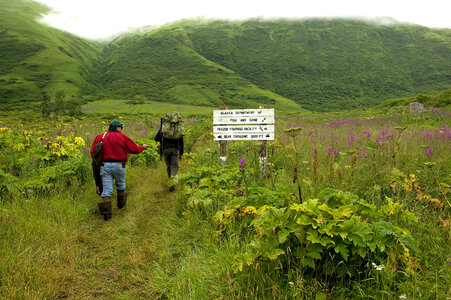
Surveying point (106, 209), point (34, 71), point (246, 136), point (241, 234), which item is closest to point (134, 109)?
point (246, 136)

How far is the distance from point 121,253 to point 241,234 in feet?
6.67

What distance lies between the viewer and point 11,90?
425 ft

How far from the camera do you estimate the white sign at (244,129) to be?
6.04m

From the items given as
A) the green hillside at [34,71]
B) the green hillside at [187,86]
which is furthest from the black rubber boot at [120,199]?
the green hillside at [34,71]

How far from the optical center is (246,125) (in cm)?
631

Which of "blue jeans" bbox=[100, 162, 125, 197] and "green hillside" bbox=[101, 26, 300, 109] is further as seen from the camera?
"green hillside" bbox=[101, 26, 300, 109]

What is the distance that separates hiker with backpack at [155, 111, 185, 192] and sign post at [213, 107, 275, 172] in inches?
50.9

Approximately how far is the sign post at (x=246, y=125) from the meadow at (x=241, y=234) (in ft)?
2.74

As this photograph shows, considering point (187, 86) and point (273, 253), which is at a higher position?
point (187, 86)

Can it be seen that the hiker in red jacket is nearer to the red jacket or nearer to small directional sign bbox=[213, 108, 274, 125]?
the red jacket

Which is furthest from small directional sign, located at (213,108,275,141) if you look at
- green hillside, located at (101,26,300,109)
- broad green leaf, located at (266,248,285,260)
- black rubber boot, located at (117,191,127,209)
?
green hillside, located at (101,26,300,109)

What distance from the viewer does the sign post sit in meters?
6.05

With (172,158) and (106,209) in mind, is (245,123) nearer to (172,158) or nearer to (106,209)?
(172,158)

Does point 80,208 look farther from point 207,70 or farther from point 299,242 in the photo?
point 207,70
